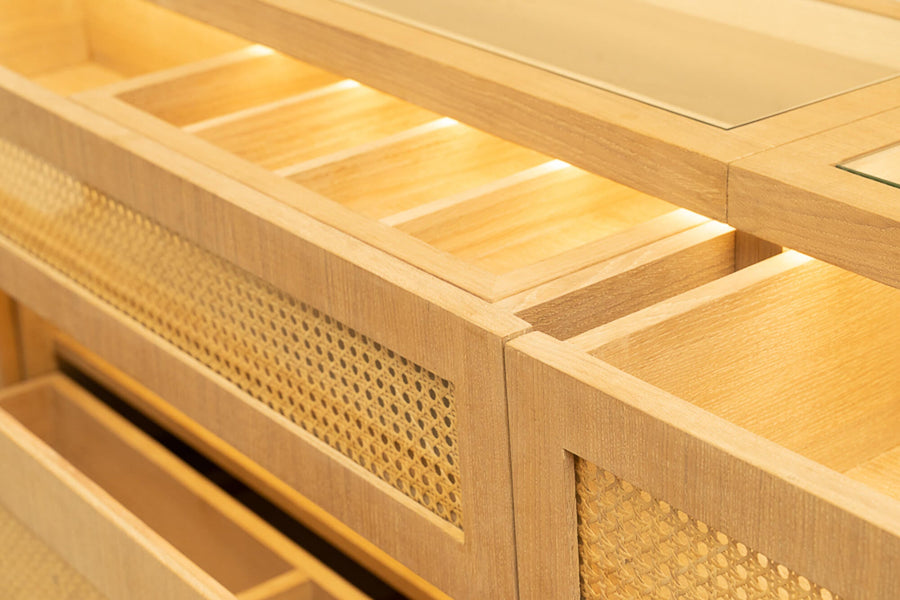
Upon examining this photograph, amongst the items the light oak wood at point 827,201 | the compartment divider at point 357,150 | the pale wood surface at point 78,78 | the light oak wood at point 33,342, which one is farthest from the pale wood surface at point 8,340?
the light oak wood at point 827,201

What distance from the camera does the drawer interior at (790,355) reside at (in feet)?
2.43

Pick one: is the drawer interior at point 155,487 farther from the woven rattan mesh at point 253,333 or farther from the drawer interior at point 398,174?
the drawer interior at point 398,174

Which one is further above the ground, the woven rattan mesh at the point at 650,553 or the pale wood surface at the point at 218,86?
the pale wood surface at the point at 218,86

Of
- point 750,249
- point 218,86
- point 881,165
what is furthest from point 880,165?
point 218,86

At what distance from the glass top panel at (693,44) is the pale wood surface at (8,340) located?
2.54 feet

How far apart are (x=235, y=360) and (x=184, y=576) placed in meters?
0.17

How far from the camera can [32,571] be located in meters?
1.16

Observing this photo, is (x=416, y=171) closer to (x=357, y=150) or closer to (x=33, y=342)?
(x=357, y=150)

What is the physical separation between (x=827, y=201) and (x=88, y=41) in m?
1.38

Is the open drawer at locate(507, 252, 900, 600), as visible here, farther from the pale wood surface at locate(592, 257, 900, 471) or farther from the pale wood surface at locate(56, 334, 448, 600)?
the pale wood surface at locate(56, 334, 448, 600)

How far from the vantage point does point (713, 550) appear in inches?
25.8

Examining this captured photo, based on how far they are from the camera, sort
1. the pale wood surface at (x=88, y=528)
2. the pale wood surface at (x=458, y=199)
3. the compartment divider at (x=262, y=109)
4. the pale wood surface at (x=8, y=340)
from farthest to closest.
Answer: the pale wood surface at (x=8, y=340), the compartment divider at (x=262, y=109), the pale wood surface at (x=88, y=528), the pale wood surface at (x=458, y=199)

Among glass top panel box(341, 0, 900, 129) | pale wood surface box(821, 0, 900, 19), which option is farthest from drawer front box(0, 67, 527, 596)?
pale wood surface box(821, 0, 900, 19)

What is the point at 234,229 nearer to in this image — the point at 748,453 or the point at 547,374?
the point at 547,374
